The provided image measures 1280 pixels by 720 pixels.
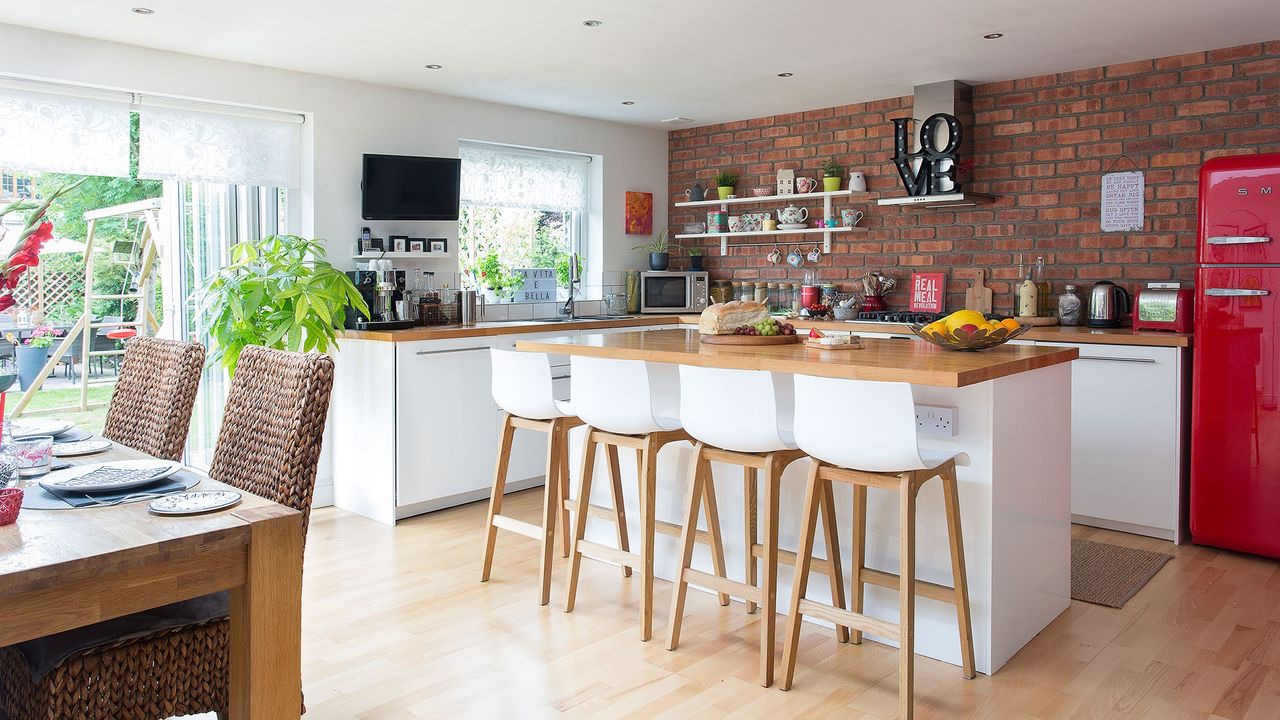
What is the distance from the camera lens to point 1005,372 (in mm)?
2652

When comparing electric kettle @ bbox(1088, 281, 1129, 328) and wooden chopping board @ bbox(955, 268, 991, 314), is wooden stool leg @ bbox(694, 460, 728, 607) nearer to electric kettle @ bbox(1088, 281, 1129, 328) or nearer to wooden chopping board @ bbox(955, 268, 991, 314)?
electric kettle @ bbox(1088, 281, 1129, 328)

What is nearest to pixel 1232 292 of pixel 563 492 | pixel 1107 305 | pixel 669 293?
pixel 1107 305

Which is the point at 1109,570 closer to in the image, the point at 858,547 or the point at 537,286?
the point at 858,547

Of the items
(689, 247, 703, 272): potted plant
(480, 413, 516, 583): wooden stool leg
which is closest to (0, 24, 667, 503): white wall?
(689, 247, 703, 272): potted plant

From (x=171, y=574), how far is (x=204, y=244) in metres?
3.55

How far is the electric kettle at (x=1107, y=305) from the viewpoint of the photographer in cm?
457

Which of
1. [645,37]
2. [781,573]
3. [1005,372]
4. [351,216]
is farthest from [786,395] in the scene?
[351,216]

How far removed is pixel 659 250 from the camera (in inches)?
264

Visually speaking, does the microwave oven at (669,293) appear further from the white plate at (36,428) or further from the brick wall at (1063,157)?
the white plate at (36,428)

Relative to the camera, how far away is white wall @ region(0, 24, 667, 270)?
13.3ft

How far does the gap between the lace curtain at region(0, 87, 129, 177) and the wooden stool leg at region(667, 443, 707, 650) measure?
121 inches

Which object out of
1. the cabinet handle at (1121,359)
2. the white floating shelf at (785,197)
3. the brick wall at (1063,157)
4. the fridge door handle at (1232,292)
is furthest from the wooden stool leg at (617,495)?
the white floating shelf at (785,197)

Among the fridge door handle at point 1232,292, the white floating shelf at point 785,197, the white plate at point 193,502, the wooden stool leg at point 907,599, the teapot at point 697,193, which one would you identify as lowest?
the wooden stool leg at point 907,599

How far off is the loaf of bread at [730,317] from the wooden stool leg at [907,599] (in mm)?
1031
